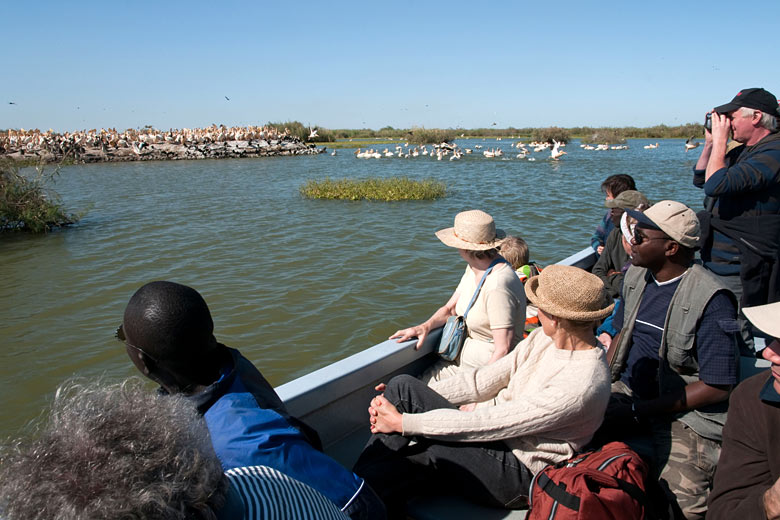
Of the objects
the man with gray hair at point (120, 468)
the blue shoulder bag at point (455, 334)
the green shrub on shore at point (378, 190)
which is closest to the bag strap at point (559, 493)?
the man with gray hair at point (120, 468)

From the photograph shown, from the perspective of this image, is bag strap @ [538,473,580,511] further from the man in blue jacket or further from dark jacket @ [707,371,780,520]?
the man in blue jacket

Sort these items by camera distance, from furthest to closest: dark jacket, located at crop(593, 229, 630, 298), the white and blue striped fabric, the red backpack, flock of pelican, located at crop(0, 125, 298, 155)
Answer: flock of pelican, located at crop(0, 125, 298, 155) → dark jacket, located at crop(593, 229, 630, 298) → the red backpack → the white and blue striped fabric

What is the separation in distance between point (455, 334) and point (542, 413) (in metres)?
1.17

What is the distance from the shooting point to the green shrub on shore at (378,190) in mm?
17156

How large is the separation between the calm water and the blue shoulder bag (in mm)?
1843

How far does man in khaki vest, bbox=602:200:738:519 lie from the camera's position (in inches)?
88.1

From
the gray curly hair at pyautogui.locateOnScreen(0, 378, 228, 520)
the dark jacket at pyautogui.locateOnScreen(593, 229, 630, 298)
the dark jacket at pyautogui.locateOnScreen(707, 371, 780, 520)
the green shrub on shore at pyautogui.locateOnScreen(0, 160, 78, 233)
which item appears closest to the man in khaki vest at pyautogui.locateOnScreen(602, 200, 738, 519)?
the dark jacket at pyautogui.locateOnScreen(707, 371, 780, 520)

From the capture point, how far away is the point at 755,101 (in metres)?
3.15

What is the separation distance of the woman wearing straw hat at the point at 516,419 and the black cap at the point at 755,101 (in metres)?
1.93

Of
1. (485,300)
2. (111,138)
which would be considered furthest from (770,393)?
(111,138)

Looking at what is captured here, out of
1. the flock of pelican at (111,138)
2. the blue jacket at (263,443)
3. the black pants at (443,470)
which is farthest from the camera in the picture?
the flock of pelican at (111,138)

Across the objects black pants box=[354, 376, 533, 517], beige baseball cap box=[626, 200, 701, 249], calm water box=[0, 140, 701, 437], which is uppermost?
beige baseball cap box=[626, 200, 701, 249]

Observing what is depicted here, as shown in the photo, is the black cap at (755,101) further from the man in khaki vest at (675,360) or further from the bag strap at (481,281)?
the bag strap at (481,281)

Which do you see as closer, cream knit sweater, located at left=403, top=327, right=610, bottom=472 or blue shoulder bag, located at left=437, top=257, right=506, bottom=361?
cream knit sweater, located at left=403, top=327, right=610, bottom=472
